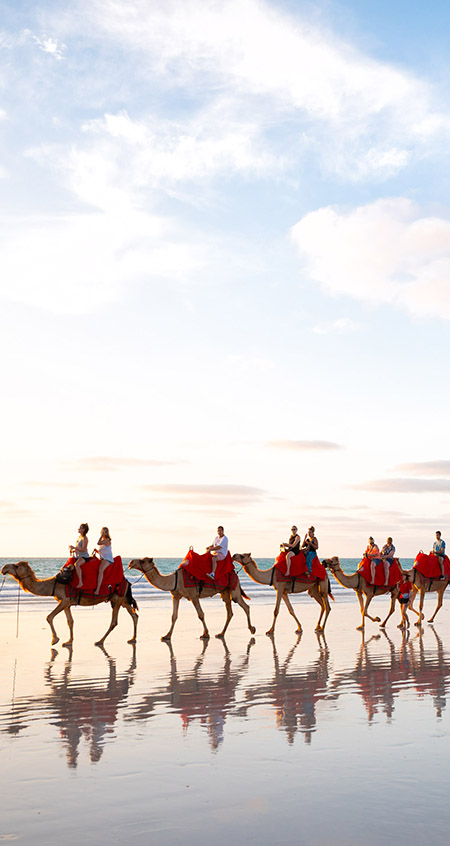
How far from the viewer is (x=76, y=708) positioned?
30.0ft

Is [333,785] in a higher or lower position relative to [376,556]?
lower

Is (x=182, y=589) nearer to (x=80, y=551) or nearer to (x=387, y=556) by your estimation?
(x=80, y=551)

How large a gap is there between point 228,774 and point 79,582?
10.1 metres

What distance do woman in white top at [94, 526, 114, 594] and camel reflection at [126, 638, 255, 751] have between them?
383cm

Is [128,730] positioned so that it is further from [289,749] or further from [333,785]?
[333,785]

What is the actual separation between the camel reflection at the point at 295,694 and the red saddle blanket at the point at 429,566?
9.80 meters

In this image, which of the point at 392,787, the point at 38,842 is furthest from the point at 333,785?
the point at 38,842

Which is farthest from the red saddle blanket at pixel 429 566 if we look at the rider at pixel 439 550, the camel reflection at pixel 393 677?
the camel reflection at pixel 393 677

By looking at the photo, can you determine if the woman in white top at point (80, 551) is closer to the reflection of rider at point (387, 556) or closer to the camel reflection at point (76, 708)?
the camel reflection at point (76, 708)

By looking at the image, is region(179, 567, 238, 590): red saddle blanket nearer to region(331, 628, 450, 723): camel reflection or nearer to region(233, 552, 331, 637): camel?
region(233, 552, 331, 637): camel

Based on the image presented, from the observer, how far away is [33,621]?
842 inches

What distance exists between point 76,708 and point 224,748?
8.34ft

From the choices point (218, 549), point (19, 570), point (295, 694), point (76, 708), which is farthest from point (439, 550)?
point (76, 708)

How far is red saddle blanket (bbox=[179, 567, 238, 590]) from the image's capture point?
17500 millimetres
